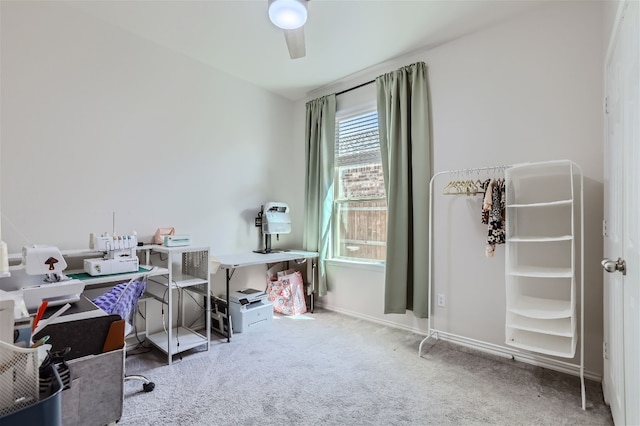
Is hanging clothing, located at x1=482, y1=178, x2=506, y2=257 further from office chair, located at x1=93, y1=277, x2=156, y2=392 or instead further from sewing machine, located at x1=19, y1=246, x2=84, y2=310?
sewing machine, located at x1=19, y1=246, x2=84, y2=310

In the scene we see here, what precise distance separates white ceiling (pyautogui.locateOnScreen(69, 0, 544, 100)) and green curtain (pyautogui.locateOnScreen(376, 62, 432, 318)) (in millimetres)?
371

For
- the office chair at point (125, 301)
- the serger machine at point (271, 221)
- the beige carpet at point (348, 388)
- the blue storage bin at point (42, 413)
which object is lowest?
the beige carpet at point (348, 388)

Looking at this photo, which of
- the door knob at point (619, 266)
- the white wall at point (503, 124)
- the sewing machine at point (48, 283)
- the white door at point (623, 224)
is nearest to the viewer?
the white door at point (623, 224)

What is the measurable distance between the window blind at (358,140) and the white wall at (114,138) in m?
1.00

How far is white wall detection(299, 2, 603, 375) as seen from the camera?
2.18 metres

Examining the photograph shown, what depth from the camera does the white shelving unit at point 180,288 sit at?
2.46 meters

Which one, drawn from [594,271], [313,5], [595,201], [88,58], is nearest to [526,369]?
[594,271]

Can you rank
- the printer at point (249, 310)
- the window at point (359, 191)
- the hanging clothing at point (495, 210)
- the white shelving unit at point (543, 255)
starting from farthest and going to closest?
the window at point (359, 191) < the printer at point (249, 310) < the hanging clothing at point (495, 210) < the white shelving unit at point (543, 255)

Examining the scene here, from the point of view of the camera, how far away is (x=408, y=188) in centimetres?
Answer: 304

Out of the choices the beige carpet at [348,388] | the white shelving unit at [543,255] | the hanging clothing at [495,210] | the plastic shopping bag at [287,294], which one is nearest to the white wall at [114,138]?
the plastic shopping bag at [287,294]

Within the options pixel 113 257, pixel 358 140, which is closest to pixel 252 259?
pixel 113 257

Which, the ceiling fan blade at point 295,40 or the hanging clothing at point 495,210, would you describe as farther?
the hanging clothing at point 495,210

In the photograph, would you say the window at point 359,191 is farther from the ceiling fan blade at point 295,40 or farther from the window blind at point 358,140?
the ceiling fan blade at point 295,40

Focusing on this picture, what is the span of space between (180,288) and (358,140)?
246cm
